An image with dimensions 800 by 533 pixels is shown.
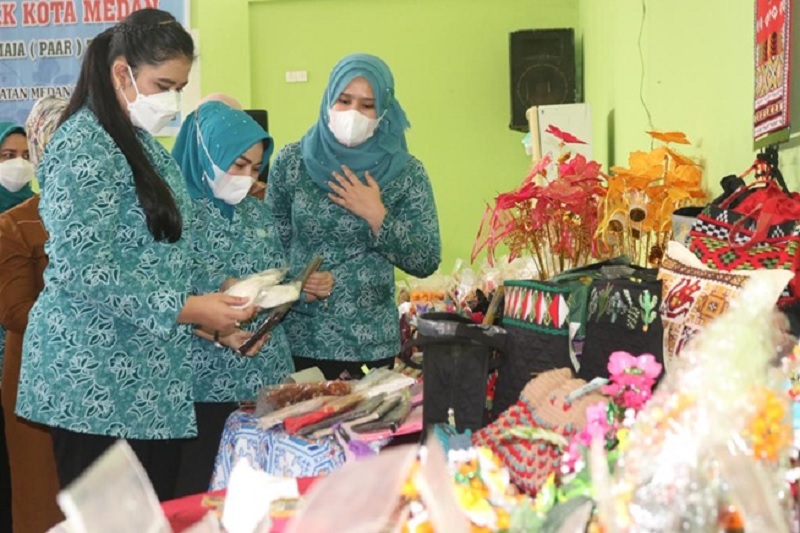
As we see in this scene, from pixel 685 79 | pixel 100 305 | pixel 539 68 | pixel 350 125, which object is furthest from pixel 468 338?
pixel 539 68

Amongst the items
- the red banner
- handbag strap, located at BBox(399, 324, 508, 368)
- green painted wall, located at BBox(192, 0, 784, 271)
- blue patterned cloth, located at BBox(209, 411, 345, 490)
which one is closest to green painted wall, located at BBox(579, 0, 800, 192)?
the red banner

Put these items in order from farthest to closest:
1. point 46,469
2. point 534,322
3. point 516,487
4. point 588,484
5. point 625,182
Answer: point 46,469 < point 625,182 < point 534,322 < point 516,487 < point 588,484

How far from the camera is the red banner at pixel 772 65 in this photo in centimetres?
170

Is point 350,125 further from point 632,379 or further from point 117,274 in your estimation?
point 632,379

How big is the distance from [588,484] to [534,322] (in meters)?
0.79

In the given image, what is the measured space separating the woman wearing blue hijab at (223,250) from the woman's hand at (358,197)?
20 cm

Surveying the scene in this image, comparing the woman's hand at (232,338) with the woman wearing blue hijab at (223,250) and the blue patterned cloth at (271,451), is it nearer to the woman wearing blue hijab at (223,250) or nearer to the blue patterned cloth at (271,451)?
the woman wearing blue hijab at (223,250)

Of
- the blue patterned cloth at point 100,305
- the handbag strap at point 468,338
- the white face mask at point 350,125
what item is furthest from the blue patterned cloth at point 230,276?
the handbag strap at point 468,338

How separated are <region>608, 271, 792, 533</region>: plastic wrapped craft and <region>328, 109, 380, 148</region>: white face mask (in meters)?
1.75

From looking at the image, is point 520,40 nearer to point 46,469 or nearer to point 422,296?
point 422,296

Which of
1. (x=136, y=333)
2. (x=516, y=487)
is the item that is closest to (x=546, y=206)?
(x=136, y=333)

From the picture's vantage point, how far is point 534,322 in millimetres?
1664

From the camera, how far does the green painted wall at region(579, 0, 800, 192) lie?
2145mm

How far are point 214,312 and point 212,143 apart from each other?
1.72ft
